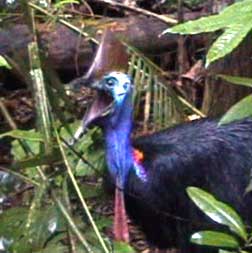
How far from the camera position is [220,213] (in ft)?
7.58

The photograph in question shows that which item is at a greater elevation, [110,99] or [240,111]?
[240,111]

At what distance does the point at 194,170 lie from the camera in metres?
3.17

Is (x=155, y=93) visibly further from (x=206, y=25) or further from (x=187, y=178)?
(x=206, y=25)

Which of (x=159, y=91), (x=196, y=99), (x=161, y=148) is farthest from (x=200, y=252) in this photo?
(x=196, y=99)

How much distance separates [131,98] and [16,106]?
198 cm

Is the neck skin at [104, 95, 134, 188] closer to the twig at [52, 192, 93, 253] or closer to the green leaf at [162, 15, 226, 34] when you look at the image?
the twig at [52, 192, 93, 253]

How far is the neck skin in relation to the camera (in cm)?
301

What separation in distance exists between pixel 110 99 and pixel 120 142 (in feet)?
0.47

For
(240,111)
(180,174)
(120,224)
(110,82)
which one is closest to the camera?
(240,111)

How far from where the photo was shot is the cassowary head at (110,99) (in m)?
2.88

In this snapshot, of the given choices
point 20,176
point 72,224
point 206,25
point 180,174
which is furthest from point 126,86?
point 206,25

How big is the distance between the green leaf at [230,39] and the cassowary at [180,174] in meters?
1.18

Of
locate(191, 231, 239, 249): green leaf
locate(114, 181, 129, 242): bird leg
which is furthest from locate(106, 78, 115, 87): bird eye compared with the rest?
locate(191, 231, 239, 249): green leaf

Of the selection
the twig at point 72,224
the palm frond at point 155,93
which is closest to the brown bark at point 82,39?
the palm frond at point 155,93
